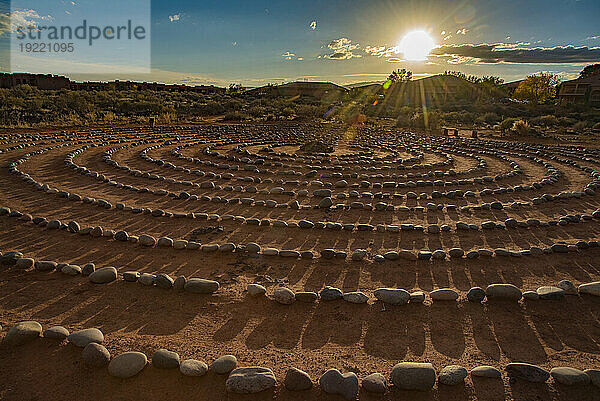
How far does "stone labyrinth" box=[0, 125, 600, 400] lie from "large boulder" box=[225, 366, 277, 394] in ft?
0.06

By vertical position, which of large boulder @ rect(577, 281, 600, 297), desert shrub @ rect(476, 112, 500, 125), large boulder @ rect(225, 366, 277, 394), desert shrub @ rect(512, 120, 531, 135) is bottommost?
large boulder @ rect(225, 366, 277, 394)

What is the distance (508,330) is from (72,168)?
36.6ft

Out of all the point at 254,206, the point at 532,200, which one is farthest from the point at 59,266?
the point at 532,200

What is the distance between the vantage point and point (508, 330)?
4.04 metres

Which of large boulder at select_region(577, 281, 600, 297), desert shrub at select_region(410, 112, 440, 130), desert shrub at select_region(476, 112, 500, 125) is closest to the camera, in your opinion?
large boulder at select_region(577, 281, 600, 297)

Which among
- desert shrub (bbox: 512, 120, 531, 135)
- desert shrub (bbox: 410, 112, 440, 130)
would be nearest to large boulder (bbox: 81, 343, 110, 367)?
desert shrub (bbox: 512, 120, 531, 135)

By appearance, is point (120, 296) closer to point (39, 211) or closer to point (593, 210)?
point (39, 211)

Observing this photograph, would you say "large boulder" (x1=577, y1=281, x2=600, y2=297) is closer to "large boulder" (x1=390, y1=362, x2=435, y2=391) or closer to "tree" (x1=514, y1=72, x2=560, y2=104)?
"large boulder" (x1=390, y1=362, x2=435, y2=391)

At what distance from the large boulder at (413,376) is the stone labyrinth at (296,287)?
0.05ft

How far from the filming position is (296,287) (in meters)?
4.93

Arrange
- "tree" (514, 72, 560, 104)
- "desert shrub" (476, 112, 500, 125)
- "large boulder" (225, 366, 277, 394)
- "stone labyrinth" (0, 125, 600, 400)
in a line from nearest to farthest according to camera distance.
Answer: "large boulder" (225, 366, 277, 394), "stone labyrinth" (0, 125, 600, 400), "desert shrub" (476, 112, 500, 125), "tree" (514, 72, 560, 104)

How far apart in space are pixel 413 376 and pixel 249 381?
4.40 ft

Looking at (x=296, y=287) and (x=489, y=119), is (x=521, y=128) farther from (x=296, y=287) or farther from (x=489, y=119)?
(x=296, y=287)

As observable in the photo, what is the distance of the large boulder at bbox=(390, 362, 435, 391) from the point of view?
Answer: 316 cm
